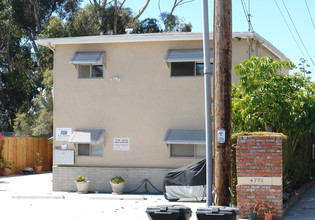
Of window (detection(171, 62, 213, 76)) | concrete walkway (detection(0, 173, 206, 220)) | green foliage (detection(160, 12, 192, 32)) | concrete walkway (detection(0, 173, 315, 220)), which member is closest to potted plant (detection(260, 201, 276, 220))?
concrete walkway (detection(0, 173, 315, 220))

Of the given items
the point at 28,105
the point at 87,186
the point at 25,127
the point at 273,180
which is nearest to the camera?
the point at 273,180

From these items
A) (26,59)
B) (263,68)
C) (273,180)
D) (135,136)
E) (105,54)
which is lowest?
(273,180)

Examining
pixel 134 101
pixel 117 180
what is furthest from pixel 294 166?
pixel 134 101

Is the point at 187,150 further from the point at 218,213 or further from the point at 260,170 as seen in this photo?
the point at 218,213

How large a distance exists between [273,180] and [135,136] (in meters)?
8.23

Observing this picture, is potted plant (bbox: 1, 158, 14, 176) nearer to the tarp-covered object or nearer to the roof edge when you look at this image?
the roof edge

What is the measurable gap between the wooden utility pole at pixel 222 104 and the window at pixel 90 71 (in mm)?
9667

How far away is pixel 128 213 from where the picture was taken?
1349 centimetres

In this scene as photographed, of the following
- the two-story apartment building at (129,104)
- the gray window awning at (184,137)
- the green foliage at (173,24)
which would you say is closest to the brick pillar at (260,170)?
the gray window awning at (184,137)

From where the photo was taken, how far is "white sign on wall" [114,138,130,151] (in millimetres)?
18922

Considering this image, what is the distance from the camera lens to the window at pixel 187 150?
18.2 meters

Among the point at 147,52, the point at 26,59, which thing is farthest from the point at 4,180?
the point at 26,59

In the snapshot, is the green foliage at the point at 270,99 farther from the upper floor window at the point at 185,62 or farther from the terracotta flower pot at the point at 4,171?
the terracotta flower pot at the point at 4,171

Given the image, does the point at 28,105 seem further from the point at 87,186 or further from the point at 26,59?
the point at 87,186
